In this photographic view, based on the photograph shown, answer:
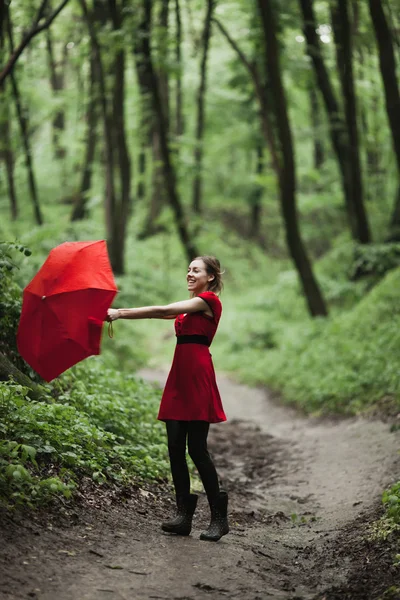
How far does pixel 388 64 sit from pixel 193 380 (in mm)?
9168

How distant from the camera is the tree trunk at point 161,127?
1603 cm

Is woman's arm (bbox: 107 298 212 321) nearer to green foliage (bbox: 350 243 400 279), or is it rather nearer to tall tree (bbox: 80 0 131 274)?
tall tree (bbox: 80 0 131 274)

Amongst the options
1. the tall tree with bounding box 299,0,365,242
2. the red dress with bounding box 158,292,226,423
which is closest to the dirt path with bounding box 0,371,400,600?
the red dress with bounding box 158,292,226,423

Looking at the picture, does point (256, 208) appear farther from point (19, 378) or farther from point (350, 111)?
point (19, 378)

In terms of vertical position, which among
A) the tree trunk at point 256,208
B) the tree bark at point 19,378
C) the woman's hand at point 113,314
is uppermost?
the tree trunk at point 256,208

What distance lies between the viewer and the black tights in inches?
196

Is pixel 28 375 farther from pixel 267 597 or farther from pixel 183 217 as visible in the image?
pixel 183 217

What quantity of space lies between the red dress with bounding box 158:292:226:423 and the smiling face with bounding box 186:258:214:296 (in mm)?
176

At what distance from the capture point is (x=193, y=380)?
493cm

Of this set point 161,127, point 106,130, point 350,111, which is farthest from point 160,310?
point 106,130

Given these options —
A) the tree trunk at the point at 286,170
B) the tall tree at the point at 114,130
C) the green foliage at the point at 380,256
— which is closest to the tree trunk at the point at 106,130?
the tall tree at the point at 114,130

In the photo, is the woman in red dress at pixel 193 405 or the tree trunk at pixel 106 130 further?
the tree trunk at pixel 106 130

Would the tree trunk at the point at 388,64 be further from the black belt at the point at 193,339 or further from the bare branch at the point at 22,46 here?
the black belt at the point at 193,339

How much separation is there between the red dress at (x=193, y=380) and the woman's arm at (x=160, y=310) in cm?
10
